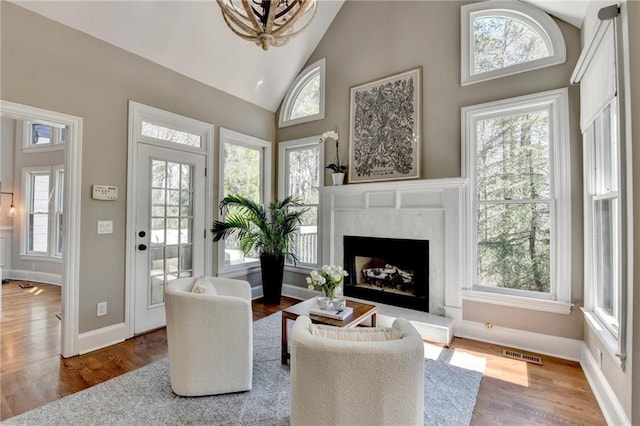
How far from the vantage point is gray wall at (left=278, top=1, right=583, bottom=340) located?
2.85 meters

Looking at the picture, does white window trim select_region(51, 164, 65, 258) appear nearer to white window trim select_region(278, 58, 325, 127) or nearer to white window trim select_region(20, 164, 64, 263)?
white window trim select_region(20, 164, 64, 263)

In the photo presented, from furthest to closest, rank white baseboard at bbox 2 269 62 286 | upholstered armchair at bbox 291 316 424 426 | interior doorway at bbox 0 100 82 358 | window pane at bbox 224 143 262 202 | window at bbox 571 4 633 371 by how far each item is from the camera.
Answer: white baseboard at bbox 2 269 62 286 < window pane at bbox 224 143 262 202 < interior doorway at bbox 0 100 82 358 < window at bbox 571 4 633 371 < upholstered armchair at bbox 291 316 424 426

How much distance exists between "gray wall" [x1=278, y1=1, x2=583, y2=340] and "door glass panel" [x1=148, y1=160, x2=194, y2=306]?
1.68m

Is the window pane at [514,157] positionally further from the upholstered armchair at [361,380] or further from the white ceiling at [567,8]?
the upholstered armchair at [361,380]

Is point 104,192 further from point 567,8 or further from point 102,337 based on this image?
point 567,8

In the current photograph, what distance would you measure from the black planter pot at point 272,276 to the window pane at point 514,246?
2531 millimetres

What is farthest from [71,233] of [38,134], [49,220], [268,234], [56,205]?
[38,134]

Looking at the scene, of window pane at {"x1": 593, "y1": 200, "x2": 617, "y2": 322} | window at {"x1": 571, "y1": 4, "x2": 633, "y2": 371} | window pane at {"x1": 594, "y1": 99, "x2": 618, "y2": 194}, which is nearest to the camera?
window at {"x1": 571, "y1": 4, "x2": 633, "y2": 371}

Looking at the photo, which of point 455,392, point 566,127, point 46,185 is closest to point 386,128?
point 566,127

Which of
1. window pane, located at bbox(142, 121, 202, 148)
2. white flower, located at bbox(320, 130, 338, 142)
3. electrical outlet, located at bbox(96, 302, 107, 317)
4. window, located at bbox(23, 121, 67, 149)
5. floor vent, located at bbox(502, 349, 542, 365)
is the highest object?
window, located at bbox(23, 121, 67, 149)

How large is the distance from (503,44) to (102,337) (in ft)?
16.9

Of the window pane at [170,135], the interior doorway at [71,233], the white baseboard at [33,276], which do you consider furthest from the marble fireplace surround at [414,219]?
the white baseboard at [33,276]

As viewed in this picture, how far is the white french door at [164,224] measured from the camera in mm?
3344

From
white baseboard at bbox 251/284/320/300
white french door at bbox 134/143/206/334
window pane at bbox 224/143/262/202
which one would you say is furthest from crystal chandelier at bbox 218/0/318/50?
white baseboard at bbox 251/284/320/300
